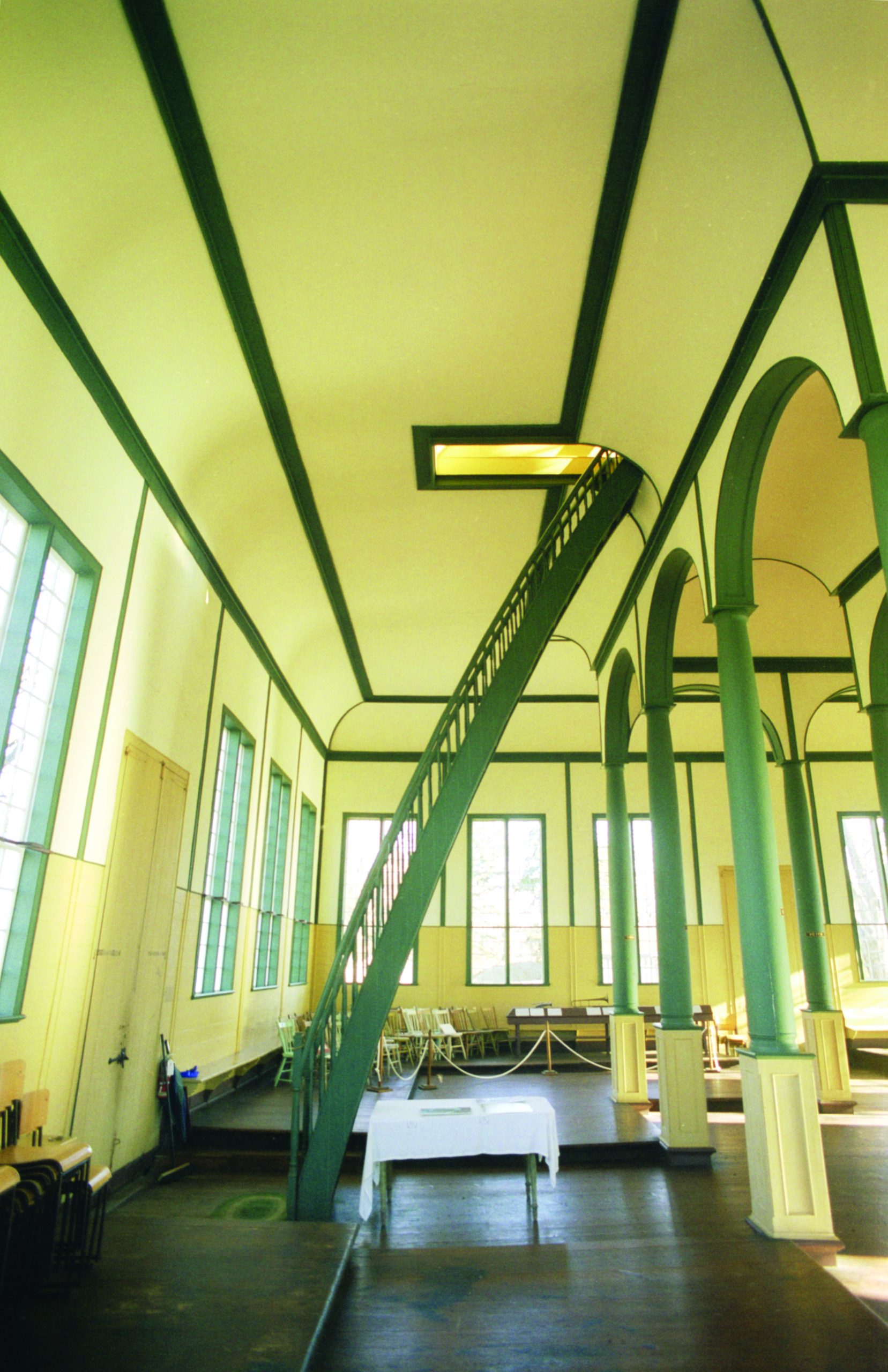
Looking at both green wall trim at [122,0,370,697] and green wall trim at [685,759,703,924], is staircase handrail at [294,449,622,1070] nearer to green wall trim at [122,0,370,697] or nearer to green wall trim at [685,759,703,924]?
green wall trim at [122,0,370,697]

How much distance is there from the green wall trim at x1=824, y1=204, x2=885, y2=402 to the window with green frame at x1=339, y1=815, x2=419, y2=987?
42.0 feet

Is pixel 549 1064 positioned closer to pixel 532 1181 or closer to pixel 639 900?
pixel 639 900

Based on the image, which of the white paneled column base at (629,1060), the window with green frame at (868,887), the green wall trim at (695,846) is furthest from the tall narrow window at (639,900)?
the white paneled column base at (629,1060)

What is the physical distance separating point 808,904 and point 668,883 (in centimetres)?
311

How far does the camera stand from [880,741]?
8047mm

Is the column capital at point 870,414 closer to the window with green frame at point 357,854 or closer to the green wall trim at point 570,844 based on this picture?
the green wall trim at point 570,844

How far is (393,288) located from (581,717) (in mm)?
10722

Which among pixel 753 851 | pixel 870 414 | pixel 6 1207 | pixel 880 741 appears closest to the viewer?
pixel 6 1207

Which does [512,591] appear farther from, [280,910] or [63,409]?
[280,910]

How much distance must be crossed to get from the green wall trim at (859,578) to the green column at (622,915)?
3.35 metres

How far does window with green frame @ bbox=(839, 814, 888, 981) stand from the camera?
48.8 ft

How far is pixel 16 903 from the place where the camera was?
516 centimetres

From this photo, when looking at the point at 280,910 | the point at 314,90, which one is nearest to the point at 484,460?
the point at 314,90

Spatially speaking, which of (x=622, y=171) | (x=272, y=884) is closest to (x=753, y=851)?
(x=622, y=171)
